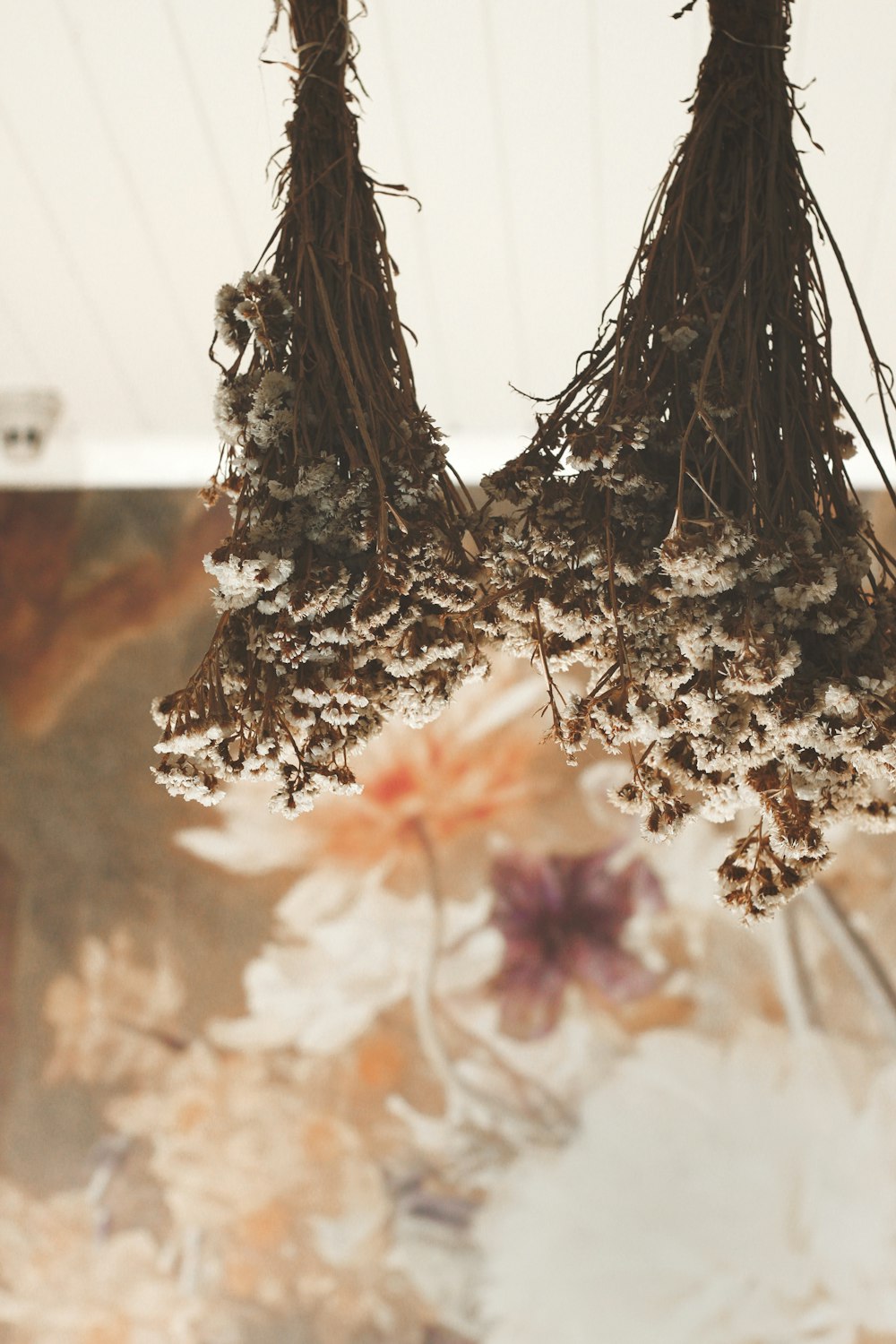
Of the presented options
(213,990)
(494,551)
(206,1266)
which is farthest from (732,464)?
(206,1266)

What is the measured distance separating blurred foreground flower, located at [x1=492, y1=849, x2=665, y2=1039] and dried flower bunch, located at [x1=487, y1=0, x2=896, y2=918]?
55.5 inches

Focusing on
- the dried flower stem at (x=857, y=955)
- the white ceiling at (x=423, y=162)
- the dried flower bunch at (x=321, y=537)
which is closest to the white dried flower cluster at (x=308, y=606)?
the dried flower bunch at (x=321, y=537)

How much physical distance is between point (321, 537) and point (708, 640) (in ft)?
1.03

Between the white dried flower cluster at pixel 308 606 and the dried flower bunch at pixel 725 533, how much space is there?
0.21ft

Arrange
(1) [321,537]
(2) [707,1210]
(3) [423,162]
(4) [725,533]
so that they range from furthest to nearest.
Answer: (2) [707,1210]
(3) [423,162]
(1) [321,537]
(4) [725,533]

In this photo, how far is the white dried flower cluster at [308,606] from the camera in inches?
35.3

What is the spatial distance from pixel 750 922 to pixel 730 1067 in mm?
1459

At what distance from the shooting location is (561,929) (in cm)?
233

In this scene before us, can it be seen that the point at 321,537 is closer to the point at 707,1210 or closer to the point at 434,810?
the point at 434,810

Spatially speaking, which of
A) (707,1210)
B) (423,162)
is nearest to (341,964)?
(707,1210)

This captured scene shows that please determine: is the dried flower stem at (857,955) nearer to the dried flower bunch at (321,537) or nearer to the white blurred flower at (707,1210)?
the white blurred flower at (707,1210)

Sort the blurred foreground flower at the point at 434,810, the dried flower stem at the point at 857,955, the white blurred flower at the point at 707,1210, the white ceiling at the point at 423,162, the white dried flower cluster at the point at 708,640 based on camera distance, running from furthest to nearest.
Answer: the blurred foreground flower at the point at 434,810 < the dried flower stem at the point at 857,955 < the white blurred flower at the point at 707,1210 < the white ceiling at the point at 423,162 < the white dried flower cluster at the point at 708,640

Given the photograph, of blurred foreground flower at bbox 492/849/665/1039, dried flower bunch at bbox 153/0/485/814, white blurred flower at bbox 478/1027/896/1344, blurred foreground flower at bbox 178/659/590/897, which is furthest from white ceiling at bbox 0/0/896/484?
white blurred flower at bbox 478/1027/896/1344

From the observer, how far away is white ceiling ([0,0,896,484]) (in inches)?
60.9
